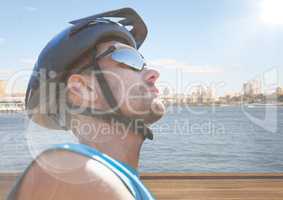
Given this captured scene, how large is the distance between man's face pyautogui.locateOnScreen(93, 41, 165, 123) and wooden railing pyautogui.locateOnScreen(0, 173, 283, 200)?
5071 millimetres

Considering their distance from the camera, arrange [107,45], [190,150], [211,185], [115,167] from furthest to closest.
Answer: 1. [190,150]
2. [211,185]
3. [107,45]
4. [115,167]

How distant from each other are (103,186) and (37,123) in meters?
1.04

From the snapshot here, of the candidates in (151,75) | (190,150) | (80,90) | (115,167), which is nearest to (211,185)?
(151,75)

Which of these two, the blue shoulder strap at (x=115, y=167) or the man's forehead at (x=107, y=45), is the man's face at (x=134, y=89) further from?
the blue shoulder strap at (x=115, y=167)

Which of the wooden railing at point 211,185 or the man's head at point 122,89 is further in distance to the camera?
the wooden railing at point 211,185

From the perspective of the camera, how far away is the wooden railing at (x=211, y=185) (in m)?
7.10

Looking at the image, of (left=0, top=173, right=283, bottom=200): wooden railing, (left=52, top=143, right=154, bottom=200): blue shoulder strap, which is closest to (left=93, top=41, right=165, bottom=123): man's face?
(left=52, top=143, right=154, bottom=200): blue shoulder strap

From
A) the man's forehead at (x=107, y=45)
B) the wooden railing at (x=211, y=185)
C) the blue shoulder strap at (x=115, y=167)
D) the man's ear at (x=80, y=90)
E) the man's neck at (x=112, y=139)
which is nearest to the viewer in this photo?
the blue shoulder strap at (x=115, y=167)

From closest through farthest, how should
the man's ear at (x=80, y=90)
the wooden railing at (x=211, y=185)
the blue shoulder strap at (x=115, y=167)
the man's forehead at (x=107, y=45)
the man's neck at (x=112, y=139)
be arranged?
the blue shoulder strap at (x=115, y=167) → the man's neck at (x=112, y=139) → the man's ear at (x=80, y=90) → the man's forehead at (x=107, y=45) → the wooden railing at (x=211, y=185)

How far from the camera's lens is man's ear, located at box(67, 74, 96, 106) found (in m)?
1.77

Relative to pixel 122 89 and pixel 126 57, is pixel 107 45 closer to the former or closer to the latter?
pixel 126 57

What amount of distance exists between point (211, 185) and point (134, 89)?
6503mm

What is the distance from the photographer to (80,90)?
1.78m

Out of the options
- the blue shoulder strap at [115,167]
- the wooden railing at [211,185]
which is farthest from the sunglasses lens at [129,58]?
the wooden railing at [211,185]
